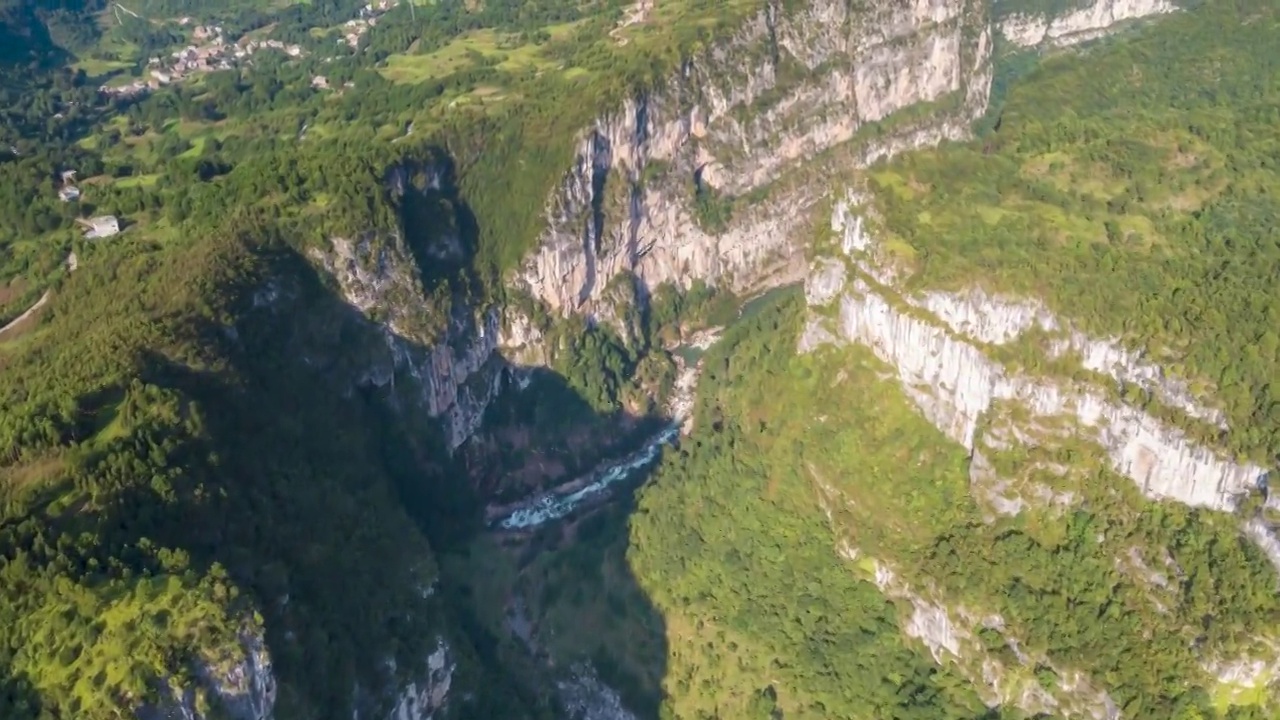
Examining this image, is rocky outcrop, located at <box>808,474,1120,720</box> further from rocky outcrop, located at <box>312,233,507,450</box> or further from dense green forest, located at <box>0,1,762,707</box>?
rocky outcrop, located at <box>312,233,507,450</box>

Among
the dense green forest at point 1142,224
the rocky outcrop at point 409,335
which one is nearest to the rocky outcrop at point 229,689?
the rocky outcrop at point 409,335

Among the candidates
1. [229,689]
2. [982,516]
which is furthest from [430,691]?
[982,516]

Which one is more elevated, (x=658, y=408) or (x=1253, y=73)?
(x=1253, y=73)

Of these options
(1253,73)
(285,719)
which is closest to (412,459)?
(285,719)

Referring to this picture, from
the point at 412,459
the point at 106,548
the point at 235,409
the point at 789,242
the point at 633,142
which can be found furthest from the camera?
the point at 789,242

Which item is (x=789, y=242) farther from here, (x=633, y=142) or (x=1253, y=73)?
(x=1253, y=73)

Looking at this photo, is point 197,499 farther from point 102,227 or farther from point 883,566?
point 102,227

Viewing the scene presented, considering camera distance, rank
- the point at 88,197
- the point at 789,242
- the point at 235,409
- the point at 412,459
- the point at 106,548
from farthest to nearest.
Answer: the point at 789,242
the point at 88,197
the point at 412,459
the point at 235,409
the point at 106,548

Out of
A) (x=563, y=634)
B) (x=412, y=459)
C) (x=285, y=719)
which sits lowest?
(x=563, y=634)
